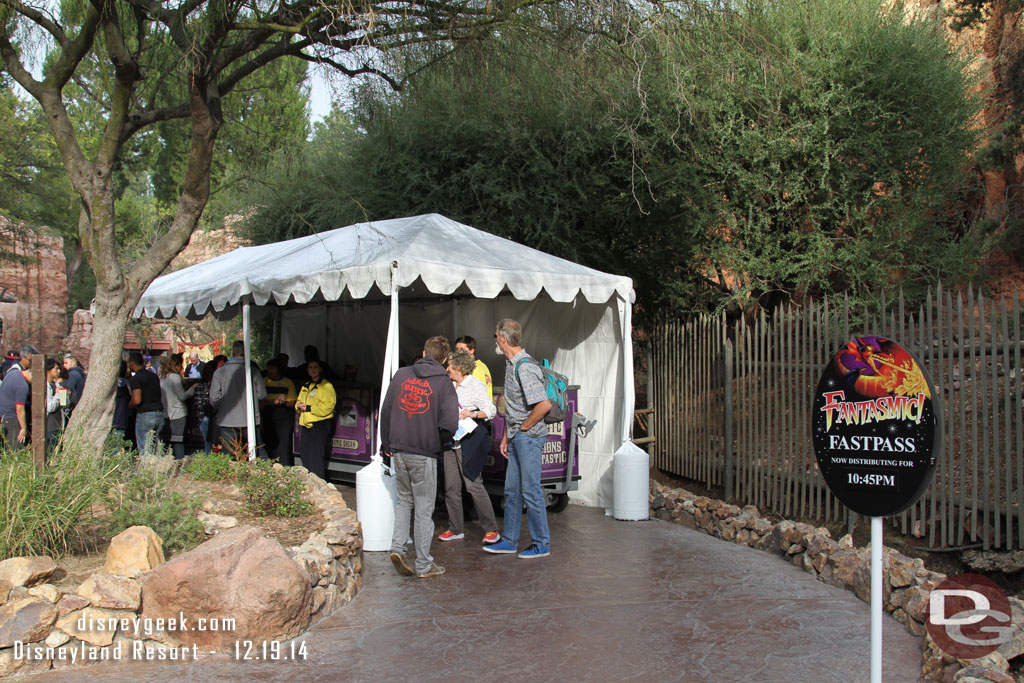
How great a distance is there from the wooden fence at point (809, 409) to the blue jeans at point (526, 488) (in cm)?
301

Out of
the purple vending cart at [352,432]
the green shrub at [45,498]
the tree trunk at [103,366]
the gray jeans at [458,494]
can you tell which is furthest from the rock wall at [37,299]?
the gray jeans at [458,494]

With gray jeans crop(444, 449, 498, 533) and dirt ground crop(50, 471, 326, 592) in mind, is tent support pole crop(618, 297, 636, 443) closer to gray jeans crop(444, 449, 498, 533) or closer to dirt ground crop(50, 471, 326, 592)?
gray jeans crop(444, 449, 498, 533)

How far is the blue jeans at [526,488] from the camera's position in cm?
747

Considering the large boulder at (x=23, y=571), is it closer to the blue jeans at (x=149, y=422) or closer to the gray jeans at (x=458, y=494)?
the gray jeans at (x=458, y=494)

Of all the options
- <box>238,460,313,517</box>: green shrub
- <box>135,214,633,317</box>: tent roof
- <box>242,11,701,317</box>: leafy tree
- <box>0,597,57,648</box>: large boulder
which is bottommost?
<box>0,597,57,648</box>: large boulder

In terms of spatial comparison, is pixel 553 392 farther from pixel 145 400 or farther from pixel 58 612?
pixel 145 400

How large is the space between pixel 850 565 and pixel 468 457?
134 inches

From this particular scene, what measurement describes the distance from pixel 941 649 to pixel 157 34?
9.38 m

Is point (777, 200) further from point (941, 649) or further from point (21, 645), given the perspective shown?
point (21, 645)

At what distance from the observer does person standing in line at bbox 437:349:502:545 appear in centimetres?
801

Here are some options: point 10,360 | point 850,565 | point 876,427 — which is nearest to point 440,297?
point 850,565

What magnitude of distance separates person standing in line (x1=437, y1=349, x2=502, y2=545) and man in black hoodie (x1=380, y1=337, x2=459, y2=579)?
836mm

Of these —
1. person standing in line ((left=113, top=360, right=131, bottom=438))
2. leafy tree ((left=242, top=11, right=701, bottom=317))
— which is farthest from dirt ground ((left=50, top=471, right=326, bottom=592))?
leafy tree ((left=242, top=11, right=701, bottom=317))

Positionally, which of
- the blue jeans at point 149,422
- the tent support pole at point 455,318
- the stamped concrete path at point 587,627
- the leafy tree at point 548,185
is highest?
the leafy tree at point 548,185
